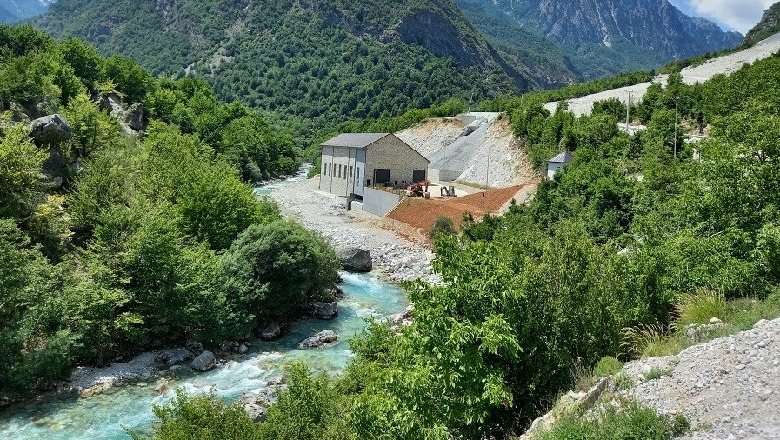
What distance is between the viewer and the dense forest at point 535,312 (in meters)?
8.51

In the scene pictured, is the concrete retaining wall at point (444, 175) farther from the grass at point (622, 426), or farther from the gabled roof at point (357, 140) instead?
the grass at point (622, 426)

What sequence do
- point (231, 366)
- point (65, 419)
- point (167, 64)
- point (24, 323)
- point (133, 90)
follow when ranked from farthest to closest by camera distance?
point (167, 64) < point (133, 90) < point (231, 366) < point (24, 323) < point (65, 419)

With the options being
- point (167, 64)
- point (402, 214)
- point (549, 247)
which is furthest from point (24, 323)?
Answer: point (167, 64)

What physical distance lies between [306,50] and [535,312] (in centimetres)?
17285

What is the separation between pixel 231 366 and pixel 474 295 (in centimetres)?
1453

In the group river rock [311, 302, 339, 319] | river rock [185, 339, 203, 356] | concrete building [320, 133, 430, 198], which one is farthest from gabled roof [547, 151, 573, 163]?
river rock [185, 339, 203, 356]

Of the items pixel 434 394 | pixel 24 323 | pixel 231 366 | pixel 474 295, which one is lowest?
pixel 231 366

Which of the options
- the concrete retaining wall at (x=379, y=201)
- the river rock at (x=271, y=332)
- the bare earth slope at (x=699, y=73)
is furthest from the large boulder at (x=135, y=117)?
the bare earth slope at (x=699, y=73)

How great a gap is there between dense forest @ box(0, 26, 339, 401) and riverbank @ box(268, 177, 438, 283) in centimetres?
733

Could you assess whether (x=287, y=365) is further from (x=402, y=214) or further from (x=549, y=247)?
(x=402, y=214)

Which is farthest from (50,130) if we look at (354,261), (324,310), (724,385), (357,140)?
(357,140)

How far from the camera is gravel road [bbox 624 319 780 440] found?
6629 mm

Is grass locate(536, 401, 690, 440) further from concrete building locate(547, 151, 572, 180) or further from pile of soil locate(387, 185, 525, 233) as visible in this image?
concrete building locate(547, 151, 572, 180)

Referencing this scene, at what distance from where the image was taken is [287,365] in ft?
67.4
